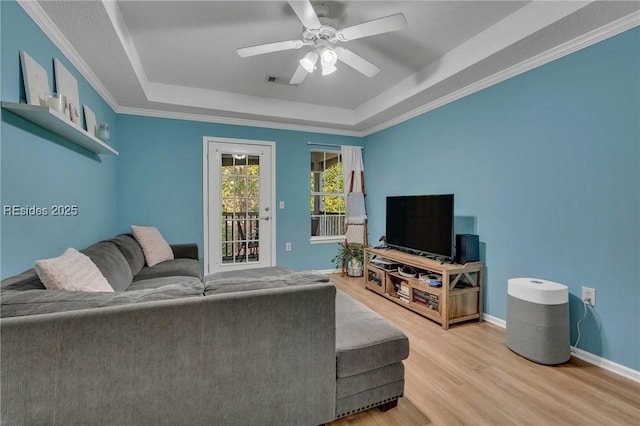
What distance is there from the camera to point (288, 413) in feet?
4.23

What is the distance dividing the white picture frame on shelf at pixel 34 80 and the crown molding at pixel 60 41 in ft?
0.87

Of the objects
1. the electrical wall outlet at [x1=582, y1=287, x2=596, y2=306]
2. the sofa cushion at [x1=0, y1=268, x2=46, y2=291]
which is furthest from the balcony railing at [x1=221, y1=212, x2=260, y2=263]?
the electrical wall outlet at [x1=582, y1=287, x2=596, y2=306]

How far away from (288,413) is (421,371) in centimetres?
110

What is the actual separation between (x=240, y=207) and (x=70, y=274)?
284 cm

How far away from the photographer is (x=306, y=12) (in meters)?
1.77

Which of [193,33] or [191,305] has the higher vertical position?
[193,33]

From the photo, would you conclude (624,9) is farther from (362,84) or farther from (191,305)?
(191,305)

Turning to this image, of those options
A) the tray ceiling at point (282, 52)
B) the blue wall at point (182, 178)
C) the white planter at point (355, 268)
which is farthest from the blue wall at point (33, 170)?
the white planter at point (355, 268)

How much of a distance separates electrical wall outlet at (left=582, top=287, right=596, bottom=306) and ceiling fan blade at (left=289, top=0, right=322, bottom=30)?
2.69 metres

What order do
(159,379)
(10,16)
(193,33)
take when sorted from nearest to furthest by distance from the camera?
1. (159,379)
2. (10,16)
3. (193,33)

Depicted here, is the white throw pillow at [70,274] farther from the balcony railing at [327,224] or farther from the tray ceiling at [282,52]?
the balcony railing at [327,224]

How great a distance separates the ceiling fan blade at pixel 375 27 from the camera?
1.81m

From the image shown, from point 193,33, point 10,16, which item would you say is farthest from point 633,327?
point 10,16

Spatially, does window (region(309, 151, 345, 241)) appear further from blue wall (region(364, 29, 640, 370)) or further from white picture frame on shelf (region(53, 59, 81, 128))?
white picture frame on shelf (region(53, 59, 81, 128))
